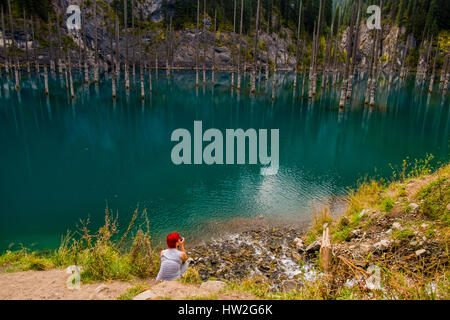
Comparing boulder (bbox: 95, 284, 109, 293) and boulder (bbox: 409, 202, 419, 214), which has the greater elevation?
boulder (bbox: 409, 202, 419, 214)

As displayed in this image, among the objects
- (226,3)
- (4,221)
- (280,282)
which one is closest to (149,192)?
(4,221)

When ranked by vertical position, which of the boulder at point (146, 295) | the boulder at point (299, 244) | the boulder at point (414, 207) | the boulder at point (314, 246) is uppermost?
the boulder at point (414, 207)

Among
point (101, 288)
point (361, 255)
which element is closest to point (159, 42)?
point (361, 255)

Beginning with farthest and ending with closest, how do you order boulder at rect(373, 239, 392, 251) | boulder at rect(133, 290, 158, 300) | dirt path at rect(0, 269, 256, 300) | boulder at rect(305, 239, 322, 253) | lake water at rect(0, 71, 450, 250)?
lake water at rect(0, 71, 450, 250), boulder at rect(305, 239, 322, 253), boulder at rect(373, 239, 392, 251), dirt path at rect(0, 269, 256, 300), boulder at rect(133, 290, 158, 300)

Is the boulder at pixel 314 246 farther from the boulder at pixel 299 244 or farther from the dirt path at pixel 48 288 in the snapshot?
the dirt path at pixel 48 288

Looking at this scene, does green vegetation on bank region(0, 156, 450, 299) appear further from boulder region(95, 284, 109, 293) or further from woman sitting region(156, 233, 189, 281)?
boulder region(95, 284, 109, 293)

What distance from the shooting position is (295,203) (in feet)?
47.4

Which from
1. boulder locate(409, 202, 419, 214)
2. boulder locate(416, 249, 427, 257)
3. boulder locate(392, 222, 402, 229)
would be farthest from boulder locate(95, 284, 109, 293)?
boulder locate(409, 202, 419, 214)

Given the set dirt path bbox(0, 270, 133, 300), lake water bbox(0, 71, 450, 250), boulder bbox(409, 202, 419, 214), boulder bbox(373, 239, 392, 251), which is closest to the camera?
dirt path bbox(0, 270, 133, 300)

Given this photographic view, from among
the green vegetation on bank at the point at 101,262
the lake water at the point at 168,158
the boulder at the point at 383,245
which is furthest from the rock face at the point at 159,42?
the boulder at the point at 383,245

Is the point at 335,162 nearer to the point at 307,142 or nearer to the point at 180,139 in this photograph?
the point at 307,142

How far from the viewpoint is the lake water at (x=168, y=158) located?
528 inches

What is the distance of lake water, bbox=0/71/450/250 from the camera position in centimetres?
1341

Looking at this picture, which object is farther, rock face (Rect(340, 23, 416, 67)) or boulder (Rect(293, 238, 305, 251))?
rock face (Rect(340, 23, 416, 67))
